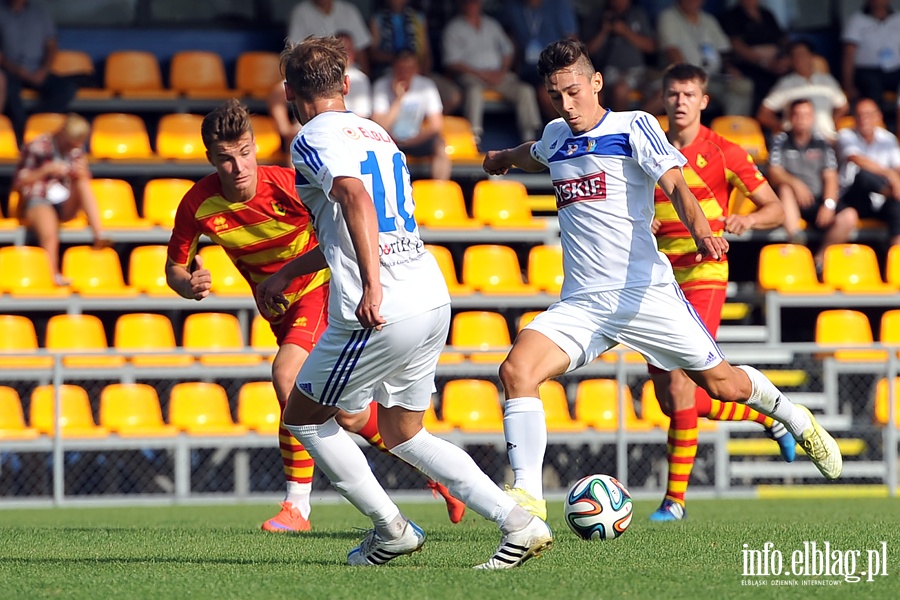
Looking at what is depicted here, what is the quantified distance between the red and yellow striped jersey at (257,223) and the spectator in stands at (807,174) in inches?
293

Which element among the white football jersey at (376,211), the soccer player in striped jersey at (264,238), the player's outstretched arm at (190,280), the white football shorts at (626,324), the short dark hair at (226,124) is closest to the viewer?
the white football jersey at (376,211)

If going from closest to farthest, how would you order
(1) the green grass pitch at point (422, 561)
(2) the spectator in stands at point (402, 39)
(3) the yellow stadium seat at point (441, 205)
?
1. (1) the green grass pitch at point (422, 561)
2. (3) the yellow stadium seat at point (441, 205)
3. (2) the spectator in stands at point (402, 39)

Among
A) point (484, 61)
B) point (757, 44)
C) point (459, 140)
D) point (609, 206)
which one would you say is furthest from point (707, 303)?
point (757, 44)

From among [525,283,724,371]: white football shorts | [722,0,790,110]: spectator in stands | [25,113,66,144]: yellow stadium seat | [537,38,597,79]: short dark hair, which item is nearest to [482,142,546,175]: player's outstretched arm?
[537,38,597,79]: short dark hair

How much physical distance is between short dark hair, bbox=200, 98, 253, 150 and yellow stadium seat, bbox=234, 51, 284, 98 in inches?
333

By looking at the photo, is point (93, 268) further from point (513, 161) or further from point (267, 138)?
point (513, 161)

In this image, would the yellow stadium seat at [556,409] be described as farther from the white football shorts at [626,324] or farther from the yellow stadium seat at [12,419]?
the white football shorts at [626,324]

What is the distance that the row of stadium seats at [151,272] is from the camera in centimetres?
1253

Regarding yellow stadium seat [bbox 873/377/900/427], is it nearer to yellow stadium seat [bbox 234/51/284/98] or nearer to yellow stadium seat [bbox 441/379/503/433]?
yellow stadium seat [bbox 441/379/503/433]

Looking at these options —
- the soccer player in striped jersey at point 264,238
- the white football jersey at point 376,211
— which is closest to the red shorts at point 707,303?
the soccer player in striped jersey at point 264,238

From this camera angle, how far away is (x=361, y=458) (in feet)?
17.5

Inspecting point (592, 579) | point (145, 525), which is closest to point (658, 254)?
point (592, 579)

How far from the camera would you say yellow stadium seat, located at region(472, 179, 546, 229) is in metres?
13.7

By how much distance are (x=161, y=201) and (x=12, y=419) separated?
116 inches
